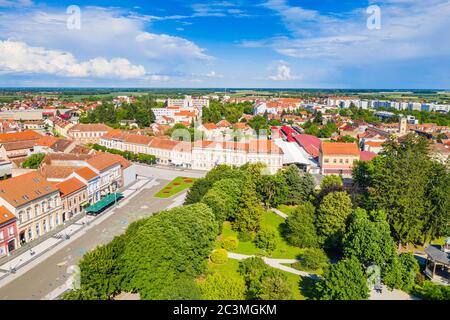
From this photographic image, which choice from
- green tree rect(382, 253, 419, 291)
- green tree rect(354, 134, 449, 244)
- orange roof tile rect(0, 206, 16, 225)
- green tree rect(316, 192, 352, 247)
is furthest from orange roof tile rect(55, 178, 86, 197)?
green tree rect(382, 253, 419, 291)

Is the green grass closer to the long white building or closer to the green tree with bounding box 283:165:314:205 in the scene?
the green tree with bounding box 283:165:314:205

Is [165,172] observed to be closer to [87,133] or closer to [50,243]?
[50,243]

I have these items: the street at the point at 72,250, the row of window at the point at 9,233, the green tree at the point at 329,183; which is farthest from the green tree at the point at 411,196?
the row of window at the point at 9,233

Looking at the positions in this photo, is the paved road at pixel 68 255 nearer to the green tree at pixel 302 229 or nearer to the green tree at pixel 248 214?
the green tree at pixel 248 214

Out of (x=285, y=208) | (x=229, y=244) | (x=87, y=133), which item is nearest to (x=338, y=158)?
(x=285, y=208)
